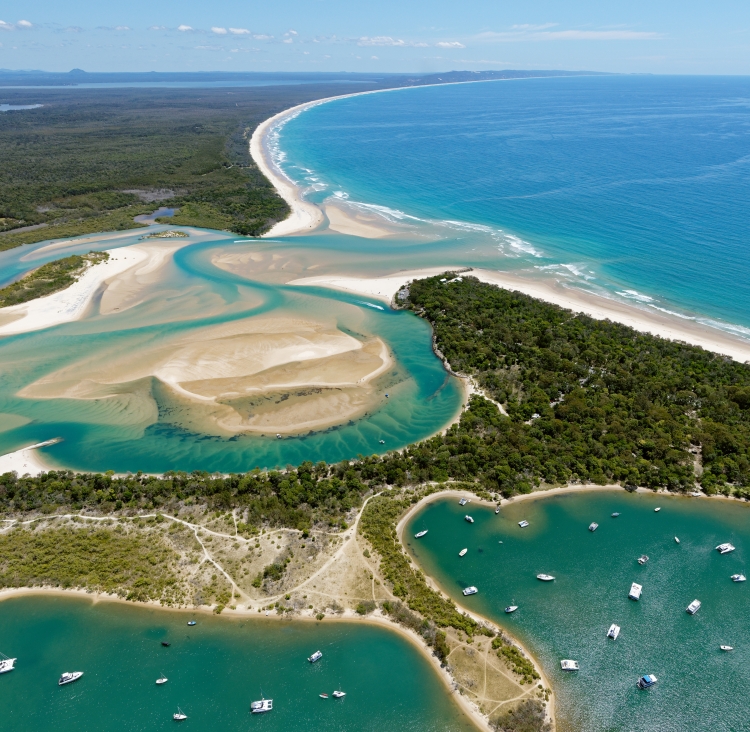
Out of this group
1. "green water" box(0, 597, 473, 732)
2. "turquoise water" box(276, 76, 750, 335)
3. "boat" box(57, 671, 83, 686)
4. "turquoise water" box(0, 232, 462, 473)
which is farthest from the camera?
"turquoise water" box(276, 76, 750, 335)

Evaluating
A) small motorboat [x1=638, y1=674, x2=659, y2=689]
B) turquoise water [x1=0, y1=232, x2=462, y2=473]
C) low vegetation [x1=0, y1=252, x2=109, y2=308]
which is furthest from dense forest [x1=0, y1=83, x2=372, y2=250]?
small motorboat [x1=638, y1=674, x2=659, y2=689]

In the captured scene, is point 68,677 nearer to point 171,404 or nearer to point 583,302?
point 171,404

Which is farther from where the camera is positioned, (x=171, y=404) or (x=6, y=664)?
(x=171, y=404)

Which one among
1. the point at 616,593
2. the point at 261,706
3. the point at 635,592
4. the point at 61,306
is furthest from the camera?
the point at 61,306

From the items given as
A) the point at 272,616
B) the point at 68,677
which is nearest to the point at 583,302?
the point at 272,616

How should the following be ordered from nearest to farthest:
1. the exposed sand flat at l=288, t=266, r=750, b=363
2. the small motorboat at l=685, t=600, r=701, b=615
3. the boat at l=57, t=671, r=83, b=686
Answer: the boat at l=57, t=671, r=83, b=686 < the small motorboat at l=685, t=600, r=701, b=615 < the exposed sand flat at l=288, t=266, r=750, b=363

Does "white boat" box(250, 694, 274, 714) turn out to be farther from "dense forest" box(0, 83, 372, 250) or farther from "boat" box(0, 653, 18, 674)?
"dense forest" box(0, 83, 372, 250)

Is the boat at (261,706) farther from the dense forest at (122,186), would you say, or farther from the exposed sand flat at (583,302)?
the dense forest at (122,186)

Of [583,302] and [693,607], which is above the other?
[583,302]
